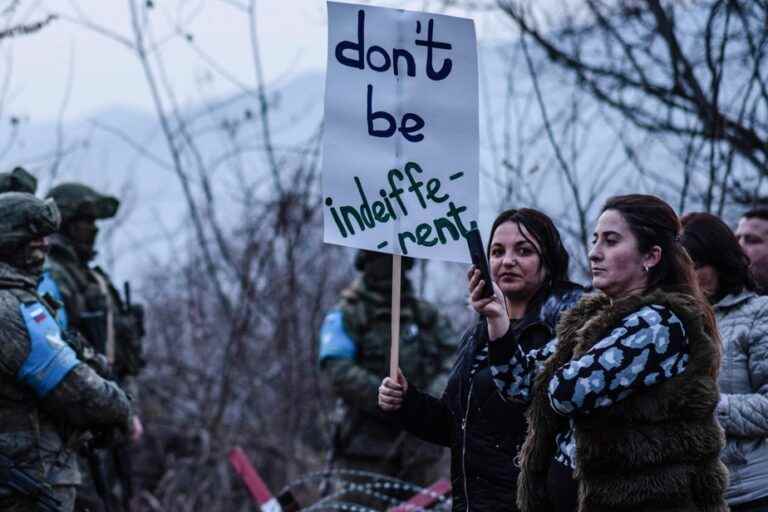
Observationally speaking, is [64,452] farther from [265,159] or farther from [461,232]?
[265,159]

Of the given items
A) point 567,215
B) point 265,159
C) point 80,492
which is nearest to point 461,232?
point 80,492

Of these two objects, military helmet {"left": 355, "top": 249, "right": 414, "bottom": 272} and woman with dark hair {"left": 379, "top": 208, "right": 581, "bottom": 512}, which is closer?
woman with dark hair {"left": 379, "top": 208, "right": 581, "bottom": 512}

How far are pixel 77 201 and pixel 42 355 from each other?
2625mm

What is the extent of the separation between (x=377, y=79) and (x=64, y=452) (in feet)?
6.97

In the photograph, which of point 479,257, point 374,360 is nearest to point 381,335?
point 374,360

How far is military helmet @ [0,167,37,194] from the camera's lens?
6.72 m

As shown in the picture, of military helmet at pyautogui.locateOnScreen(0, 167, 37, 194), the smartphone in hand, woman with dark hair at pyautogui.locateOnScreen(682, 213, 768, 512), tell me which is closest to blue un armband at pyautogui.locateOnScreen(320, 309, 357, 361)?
military helmet at pyautogui.locateOnScreen(0, 167, 37, 194)

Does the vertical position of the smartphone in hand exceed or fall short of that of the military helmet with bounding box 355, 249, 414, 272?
it falls short

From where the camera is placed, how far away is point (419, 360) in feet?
28.6

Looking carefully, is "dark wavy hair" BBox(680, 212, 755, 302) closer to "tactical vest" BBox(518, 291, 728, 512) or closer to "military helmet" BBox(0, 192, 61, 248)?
"tactical vest" BBox(518, 291, 728, 512)

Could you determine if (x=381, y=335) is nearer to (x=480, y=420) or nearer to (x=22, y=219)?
(x=22, y=219)

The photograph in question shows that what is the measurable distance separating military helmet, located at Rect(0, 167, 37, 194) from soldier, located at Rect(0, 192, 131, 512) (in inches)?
42.1

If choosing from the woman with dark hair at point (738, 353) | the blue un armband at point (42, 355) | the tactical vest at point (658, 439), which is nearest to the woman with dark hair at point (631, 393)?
the tactical vest at point (658, 439)

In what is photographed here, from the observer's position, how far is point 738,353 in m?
5.37
